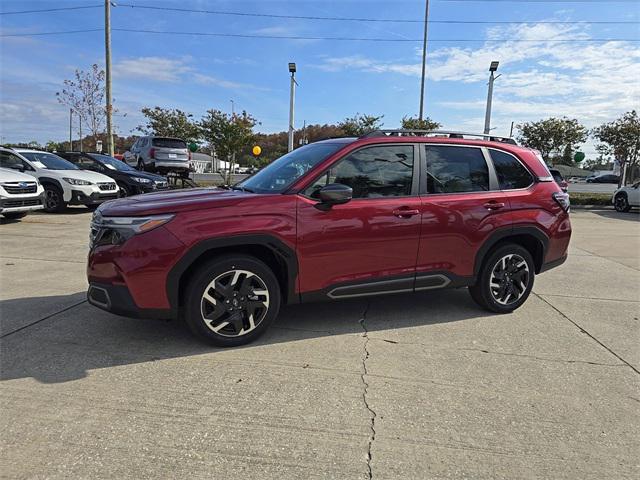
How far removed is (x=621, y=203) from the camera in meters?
19.6

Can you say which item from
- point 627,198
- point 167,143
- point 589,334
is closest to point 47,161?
point 167,143

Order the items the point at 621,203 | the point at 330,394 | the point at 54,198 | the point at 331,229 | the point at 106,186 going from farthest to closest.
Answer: the point at 621,203 < the point at 106,186 < the point at 54,198 < the point at 331,229 < the point at 330,394

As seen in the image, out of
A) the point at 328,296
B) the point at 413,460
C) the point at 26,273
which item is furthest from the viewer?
the point at 26,273

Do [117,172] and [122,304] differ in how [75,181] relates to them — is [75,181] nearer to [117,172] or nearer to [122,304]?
[117,172]

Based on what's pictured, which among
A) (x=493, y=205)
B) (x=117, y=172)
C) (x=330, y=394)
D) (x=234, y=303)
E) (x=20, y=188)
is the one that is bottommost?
(x=330, y=394)

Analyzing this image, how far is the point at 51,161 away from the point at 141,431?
1256 centimetres

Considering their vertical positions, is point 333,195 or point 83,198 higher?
point 333,195

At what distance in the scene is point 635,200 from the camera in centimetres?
1897

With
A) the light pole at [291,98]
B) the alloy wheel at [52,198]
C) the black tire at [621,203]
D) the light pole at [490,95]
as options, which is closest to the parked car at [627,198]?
the black tire at [621,203]

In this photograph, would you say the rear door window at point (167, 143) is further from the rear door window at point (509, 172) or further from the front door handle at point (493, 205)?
the front door handle at point (493, 205)

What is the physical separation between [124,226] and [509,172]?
12.6 ft

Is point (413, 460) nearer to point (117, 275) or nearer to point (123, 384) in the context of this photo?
point (123, 384)

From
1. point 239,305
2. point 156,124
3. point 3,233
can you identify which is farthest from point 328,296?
→ point 156,124

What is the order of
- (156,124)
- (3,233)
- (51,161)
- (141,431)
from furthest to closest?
(156,124)
(51,161)
(3,233)
(141,431)
